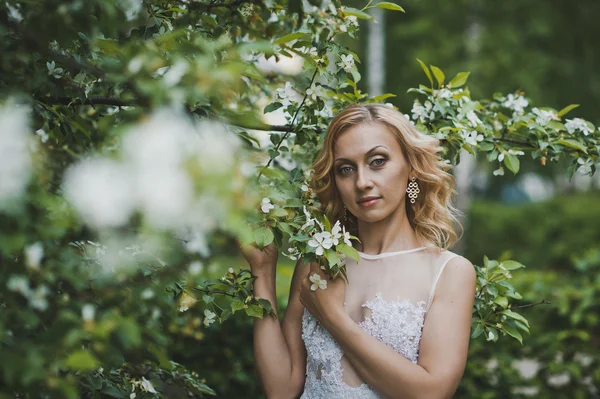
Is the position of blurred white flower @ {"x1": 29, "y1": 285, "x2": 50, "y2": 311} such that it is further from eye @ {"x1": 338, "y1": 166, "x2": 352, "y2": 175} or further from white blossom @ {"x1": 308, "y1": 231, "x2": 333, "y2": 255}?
eye @ {"x1": 338, "y1": 166, "x2": 352, "y2": 175}

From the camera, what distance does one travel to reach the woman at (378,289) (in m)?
2.24

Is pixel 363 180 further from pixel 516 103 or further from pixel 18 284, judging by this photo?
pixel 18 284

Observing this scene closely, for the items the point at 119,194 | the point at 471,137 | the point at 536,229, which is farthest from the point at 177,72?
the point at 536,229

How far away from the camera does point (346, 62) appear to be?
2486 millimetres

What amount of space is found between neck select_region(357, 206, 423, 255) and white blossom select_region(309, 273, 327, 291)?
34cm

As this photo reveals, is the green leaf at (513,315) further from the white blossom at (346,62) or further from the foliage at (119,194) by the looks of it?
the white blossom at (346,62)

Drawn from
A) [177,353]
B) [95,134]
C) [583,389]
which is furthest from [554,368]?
[95,134]

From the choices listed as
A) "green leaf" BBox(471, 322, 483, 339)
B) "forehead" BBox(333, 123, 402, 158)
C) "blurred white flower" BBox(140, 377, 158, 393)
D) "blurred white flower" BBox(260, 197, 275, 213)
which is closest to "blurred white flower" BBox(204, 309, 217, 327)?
"blurred white flower" BBox(140, 377, 158, 393)

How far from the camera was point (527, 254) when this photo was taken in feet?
40.4

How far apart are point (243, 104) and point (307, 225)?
51.6 inches

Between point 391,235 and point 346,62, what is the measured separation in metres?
0.66

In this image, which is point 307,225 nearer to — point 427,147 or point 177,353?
point 427,147

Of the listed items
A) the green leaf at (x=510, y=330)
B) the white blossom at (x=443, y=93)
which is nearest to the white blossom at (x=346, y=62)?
the white blossom at (x=443, y=93)

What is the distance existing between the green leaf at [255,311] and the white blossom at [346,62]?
92cm
